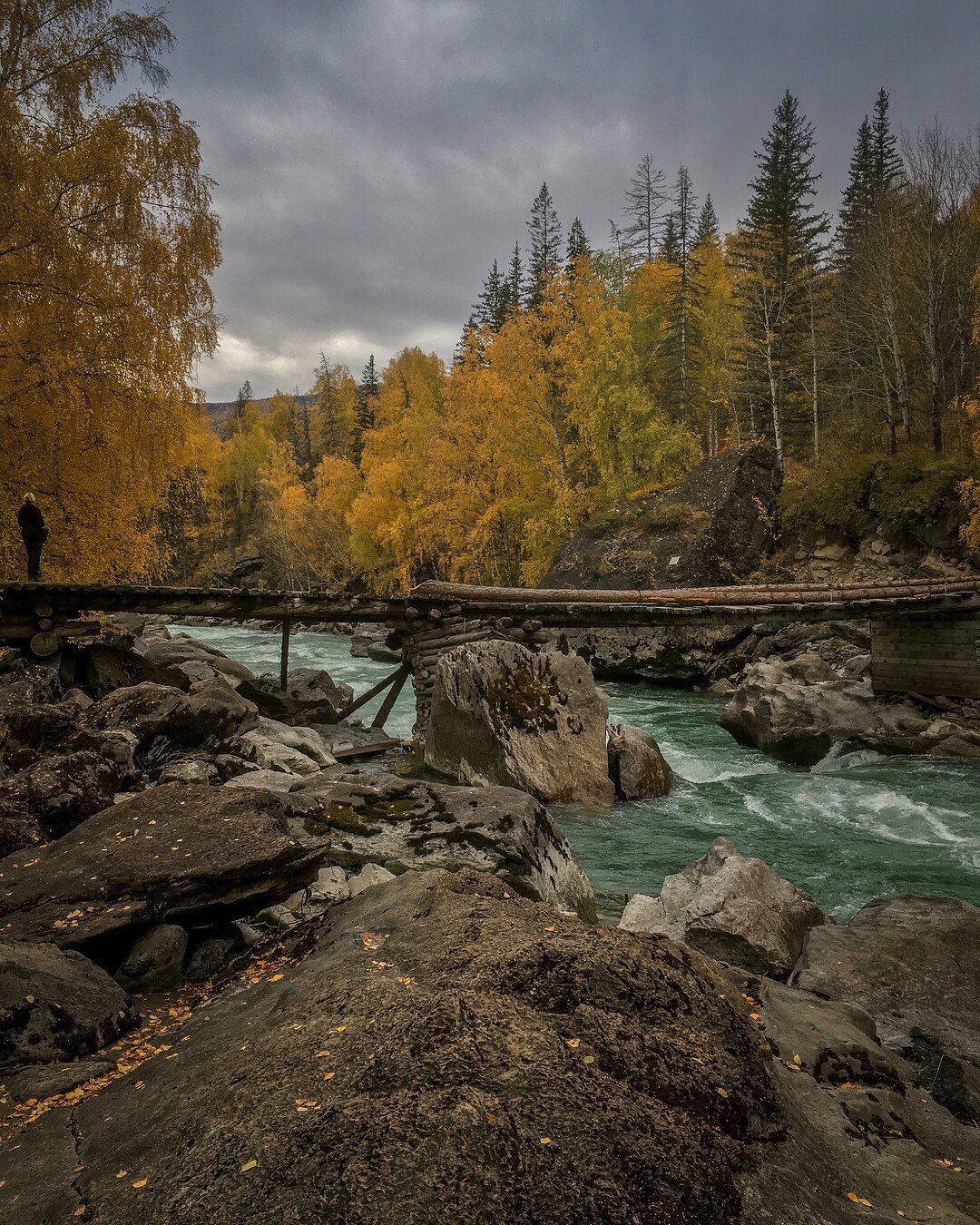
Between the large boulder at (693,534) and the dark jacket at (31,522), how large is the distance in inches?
584

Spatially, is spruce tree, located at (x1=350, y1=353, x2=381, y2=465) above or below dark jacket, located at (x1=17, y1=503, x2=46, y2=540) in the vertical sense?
above

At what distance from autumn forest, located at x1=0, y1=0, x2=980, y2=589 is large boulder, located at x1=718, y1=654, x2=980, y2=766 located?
273 inches

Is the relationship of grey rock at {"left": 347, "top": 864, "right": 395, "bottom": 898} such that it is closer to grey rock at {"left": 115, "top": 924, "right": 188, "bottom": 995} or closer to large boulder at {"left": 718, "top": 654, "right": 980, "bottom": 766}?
grey rock at {"left": 115, "top": 924, "right": 188, "bottom": 995}

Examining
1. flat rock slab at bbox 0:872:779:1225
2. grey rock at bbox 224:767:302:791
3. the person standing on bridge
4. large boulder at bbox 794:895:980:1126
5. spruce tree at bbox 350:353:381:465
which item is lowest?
large boulder at bbox 794:895:980:1126

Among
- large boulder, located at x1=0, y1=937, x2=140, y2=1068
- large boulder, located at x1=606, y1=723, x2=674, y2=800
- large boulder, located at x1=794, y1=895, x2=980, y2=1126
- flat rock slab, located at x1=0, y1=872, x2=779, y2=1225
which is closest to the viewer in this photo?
flat rock slab, located at x1=0, y1=872, x2=779, y2=1225

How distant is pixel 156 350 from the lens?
350 inches

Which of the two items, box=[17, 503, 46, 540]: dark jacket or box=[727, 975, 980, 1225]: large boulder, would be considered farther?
box=[17, 503, 46, 540]: dark jacket

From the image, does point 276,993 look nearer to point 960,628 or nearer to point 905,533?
point 960,628

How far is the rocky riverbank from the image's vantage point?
1449 mm

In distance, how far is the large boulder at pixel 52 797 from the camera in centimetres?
395

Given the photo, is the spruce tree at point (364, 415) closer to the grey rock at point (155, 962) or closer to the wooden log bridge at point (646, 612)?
the wooden log bridge at point (646, 612)

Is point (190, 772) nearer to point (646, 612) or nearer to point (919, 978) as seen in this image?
point (919, 978)

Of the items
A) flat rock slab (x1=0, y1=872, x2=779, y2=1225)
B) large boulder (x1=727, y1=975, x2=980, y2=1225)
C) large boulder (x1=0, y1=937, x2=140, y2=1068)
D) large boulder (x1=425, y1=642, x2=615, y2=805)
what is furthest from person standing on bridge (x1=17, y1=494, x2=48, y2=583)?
large boulder (x1=727, y1=975, x2=980, y2=1225)

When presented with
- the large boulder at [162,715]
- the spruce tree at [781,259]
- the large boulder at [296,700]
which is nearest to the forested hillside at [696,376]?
the spruce tree at [781,259]
